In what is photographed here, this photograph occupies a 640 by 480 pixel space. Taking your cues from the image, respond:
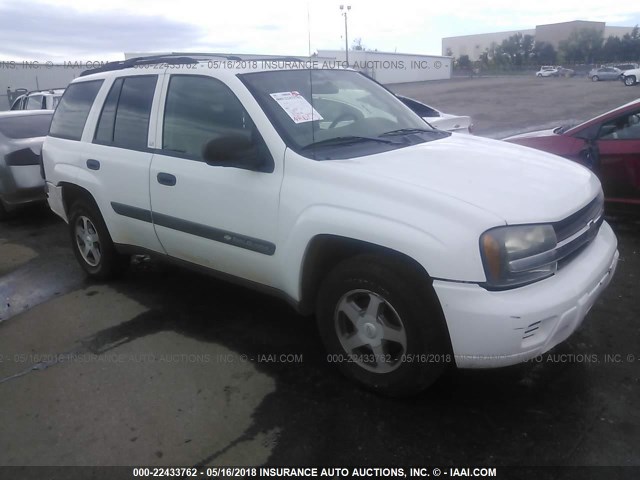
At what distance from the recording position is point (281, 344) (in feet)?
12.3

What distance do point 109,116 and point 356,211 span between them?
2643mm

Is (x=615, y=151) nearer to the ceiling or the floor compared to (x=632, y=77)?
nearer to the floor

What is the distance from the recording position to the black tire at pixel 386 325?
272 cm

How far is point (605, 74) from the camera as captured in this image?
46250mm

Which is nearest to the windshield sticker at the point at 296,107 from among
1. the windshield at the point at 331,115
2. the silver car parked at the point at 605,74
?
the windshield at the point at 331,115

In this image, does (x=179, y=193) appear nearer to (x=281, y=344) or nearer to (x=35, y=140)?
(x=281, y=344)

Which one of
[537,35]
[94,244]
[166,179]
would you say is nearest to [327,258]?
[166,179]

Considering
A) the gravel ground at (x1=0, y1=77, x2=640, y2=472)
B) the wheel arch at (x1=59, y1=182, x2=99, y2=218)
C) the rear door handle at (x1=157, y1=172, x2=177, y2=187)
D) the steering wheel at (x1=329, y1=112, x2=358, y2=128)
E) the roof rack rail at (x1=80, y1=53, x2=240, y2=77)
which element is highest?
the roof rack rail at (x1=80, y1=53, x2=240, y2=77)

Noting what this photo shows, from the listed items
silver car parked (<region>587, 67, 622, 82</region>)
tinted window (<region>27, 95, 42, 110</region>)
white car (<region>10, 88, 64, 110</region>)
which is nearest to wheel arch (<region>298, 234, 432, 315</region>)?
white car (<region>10, 88, 64, 110</region>)

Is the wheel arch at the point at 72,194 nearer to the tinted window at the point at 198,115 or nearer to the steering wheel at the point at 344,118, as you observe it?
the tinted window at the point at 198,115

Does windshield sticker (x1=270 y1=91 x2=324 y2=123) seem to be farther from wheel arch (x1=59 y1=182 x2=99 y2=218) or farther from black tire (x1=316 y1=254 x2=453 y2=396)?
wheel arch (x1=59 y1=182 x2=99 y2=218)

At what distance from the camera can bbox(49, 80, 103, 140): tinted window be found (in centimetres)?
475

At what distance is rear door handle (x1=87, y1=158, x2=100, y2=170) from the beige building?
5475 centimetres

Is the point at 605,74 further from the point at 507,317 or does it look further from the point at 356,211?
the point at 507,317
